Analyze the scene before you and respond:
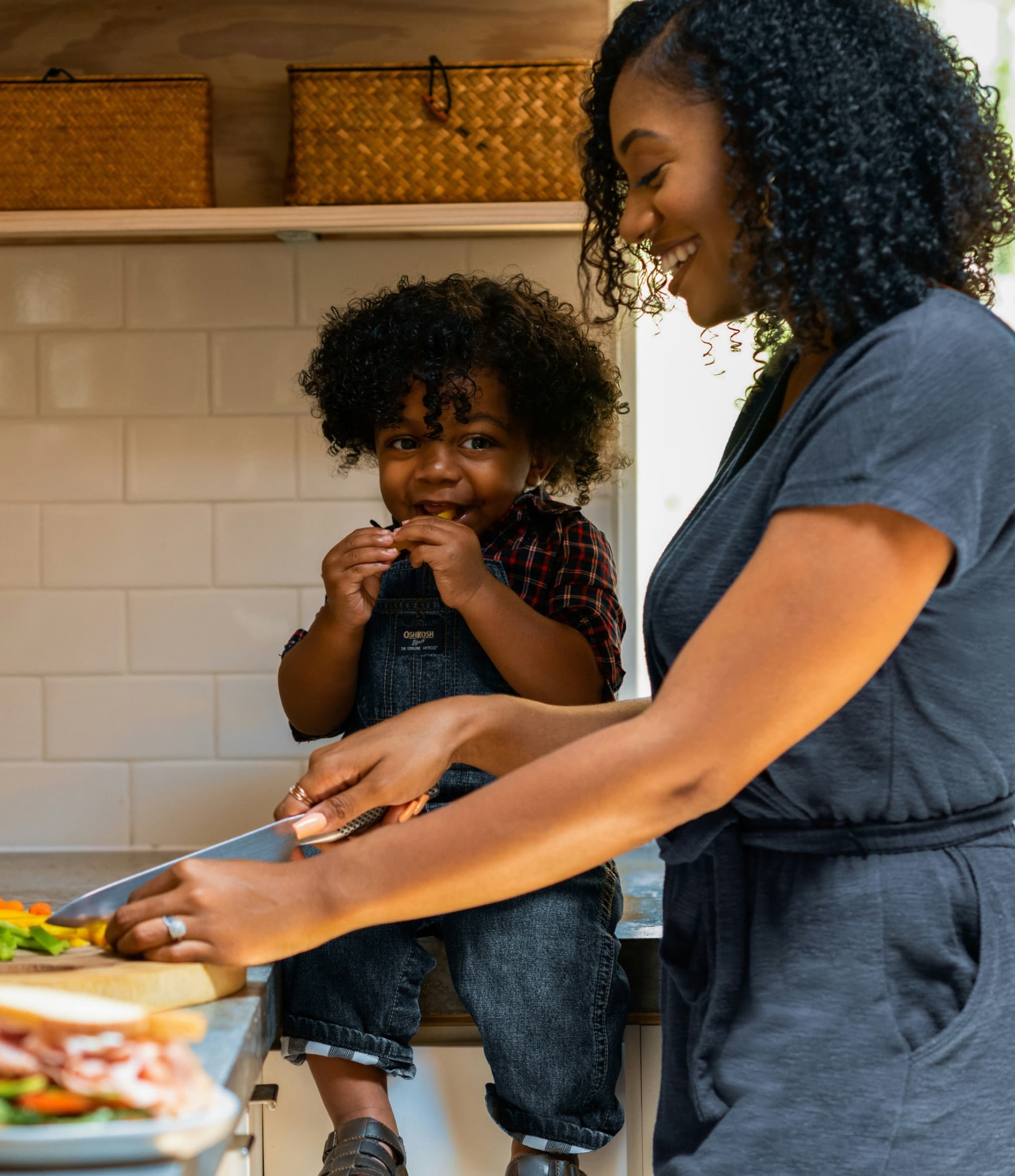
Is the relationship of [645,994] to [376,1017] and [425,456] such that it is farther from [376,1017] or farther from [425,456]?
[425,456]

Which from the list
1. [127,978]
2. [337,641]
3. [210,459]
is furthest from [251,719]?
[127,978]

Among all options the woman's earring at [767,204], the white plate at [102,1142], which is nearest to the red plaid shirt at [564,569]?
the woman's earring at [767,204]

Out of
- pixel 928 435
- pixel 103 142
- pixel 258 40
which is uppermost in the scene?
pixel 258 40

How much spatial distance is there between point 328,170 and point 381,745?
3.07 feet

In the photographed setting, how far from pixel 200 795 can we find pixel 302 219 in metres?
0.83

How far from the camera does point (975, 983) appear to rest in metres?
0.71

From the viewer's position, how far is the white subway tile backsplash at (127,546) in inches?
71.4

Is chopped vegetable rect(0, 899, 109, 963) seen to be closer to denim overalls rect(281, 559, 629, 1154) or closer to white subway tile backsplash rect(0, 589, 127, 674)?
denim overalls rect(281, 559, 629, 1154)

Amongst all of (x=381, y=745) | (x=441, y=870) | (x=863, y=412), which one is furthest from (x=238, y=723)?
(x=863, y=412)

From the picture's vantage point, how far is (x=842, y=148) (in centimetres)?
71

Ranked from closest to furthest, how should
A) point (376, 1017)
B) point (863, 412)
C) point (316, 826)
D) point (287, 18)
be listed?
point (863, 412) → point (316, 826) → point (376, 1017) → point (287, 18)

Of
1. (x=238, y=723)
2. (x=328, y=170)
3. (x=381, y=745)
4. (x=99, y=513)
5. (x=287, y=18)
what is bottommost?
(x=238, y=723)

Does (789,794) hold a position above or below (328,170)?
below

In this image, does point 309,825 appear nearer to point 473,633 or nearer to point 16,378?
point 473,633
